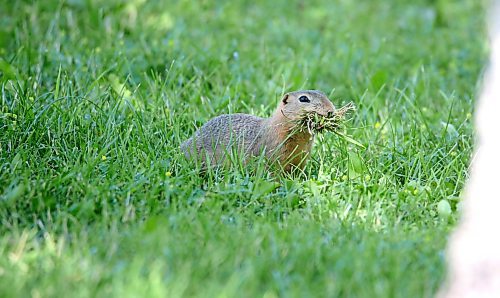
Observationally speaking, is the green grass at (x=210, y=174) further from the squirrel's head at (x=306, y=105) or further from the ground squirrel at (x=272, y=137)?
the squirrel's head at (x=306, y=105)

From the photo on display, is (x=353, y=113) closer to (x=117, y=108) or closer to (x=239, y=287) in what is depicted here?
(x=117, y=108)

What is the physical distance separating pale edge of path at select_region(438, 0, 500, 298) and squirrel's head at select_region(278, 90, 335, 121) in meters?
1.52

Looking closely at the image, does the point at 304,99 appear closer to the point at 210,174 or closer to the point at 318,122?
the point at 318,122

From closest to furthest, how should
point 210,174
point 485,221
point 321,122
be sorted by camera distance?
point 485,221
point 210,174
point 321,122

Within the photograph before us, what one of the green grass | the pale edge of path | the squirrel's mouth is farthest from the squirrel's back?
the pale edge of path

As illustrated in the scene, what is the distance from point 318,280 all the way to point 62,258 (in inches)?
40.2

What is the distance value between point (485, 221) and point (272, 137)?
190 cm

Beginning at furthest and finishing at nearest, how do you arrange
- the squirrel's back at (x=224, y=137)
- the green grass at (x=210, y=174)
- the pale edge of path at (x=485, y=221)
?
the squirrel's back at (x=224, y=137), the green grass at (x=210, y=174), the pale edge of path at (x=485, y=221)

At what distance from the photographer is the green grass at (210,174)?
323 cm

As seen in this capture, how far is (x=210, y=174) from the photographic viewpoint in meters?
4.27

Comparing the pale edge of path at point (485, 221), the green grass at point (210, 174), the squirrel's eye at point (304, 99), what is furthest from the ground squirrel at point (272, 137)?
the pale edge of path at point (485, 221)

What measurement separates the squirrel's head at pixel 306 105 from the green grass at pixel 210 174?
30 centimetres

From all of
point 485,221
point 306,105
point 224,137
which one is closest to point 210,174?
point 224,137

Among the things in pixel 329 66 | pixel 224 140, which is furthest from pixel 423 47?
pixel 224 140
